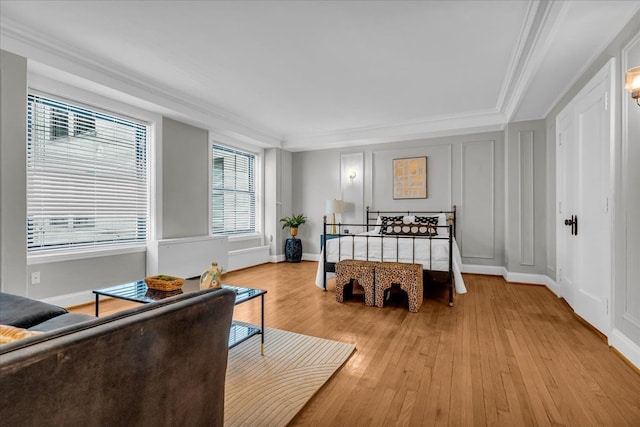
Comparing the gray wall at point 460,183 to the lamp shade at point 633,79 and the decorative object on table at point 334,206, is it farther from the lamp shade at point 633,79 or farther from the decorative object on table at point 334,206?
the lamp shade at point 633,79

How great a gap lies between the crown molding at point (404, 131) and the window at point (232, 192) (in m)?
1.03

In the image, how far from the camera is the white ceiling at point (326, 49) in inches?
93.1

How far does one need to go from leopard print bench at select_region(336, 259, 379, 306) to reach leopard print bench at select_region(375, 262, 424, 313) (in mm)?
64

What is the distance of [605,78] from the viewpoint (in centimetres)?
253

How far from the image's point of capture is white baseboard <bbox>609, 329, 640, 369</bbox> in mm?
2080

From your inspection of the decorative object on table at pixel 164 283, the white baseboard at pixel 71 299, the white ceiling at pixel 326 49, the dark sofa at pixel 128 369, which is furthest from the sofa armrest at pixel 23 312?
the white ceiling at pixel 326 49

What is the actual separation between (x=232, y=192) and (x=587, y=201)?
16.5 feet

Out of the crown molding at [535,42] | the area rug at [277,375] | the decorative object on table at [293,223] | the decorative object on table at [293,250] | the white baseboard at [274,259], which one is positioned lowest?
the area rug at [277,375]

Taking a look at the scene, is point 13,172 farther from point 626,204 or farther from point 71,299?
point 626,204

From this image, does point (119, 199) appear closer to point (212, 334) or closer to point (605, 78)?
point (212, 334)

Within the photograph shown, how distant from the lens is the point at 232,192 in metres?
5.82

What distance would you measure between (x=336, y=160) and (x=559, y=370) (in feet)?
16.5

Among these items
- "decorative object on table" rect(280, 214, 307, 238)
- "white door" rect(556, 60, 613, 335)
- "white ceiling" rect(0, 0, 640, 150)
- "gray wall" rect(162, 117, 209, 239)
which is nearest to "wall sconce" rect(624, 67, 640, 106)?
"white ceiling" rect(0, 0, 640, 150)

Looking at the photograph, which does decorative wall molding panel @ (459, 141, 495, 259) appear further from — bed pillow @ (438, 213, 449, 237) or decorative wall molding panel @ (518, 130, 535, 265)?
decorative wall molding panel @ (518, 130, 535, 265)
